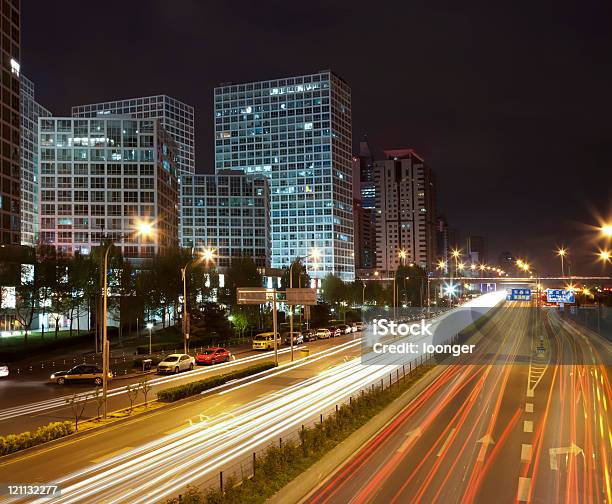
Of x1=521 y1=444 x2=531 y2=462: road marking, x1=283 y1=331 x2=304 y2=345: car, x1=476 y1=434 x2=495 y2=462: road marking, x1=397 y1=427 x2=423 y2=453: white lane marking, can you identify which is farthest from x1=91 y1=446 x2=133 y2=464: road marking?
x1=283 y1=331 x2=304 y2=345: car

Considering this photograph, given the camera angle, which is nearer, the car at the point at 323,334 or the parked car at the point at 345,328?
the car at the point at 323,334

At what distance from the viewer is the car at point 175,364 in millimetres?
41425

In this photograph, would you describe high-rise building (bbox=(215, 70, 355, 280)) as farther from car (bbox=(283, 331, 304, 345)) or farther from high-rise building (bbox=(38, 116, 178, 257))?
car (bbox=(283, 331, 304, 345))

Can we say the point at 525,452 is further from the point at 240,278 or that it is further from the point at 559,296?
the point at 240,278

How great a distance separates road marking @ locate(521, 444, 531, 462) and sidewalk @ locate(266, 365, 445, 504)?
5488mm

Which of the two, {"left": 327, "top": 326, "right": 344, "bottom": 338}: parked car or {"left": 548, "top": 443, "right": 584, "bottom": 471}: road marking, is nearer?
{"left": 548, "top": 443, "right": 584, "bottom": 471}: road marking

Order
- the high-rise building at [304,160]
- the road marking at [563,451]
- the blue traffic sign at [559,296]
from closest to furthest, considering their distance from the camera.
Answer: the road marking at [563,451]
the blue traffic sign at [559,296]
the high-rise building at [304,160]

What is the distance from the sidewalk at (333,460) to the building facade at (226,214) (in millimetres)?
134162

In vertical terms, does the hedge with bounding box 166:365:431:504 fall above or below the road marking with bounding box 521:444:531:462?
above

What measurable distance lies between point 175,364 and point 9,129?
59573 millimetres

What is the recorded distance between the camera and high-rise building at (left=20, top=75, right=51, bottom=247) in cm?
14925

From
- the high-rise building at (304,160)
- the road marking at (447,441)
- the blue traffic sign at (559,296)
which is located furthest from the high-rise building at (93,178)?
the road marking at (447,441)

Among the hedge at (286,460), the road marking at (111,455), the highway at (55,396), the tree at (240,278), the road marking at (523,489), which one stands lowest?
the highway at (55,396)

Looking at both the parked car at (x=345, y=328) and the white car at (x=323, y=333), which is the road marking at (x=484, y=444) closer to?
the white car at (x=323, y=333)
